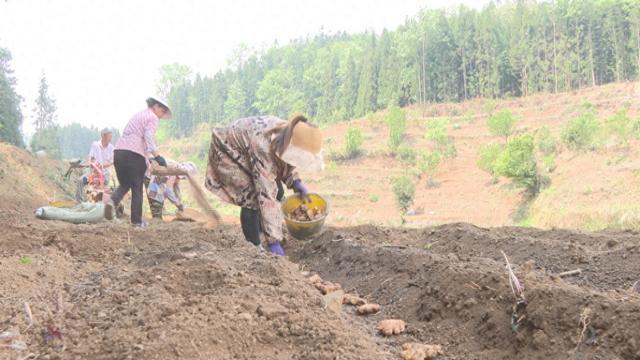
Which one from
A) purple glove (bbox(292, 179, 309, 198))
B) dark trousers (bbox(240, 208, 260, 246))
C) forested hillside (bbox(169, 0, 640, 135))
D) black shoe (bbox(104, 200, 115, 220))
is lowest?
dark trousers (bbox(240, 208, 260, 246))

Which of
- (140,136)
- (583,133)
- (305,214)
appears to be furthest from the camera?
(583,133)

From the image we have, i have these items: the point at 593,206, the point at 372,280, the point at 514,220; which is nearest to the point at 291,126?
the point at 372,280

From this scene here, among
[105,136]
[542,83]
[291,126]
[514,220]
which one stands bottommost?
[514,220]

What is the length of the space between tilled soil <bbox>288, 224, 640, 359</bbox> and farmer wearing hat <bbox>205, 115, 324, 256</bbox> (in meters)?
0.90

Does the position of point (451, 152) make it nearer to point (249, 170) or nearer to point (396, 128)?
point (396, 128)

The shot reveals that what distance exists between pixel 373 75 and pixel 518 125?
21372 millimetres

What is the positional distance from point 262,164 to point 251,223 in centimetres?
60

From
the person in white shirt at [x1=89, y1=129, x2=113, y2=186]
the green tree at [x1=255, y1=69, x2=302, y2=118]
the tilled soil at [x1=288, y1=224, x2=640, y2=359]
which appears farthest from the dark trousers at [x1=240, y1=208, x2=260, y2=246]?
the green tree at [x1=255, y1=69, x2=302, y2=118]

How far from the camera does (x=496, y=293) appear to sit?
3264mm

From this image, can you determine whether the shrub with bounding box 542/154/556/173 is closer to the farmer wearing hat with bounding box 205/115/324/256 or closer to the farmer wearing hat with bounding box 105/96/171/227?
the farmer wearing hat with bounding box 105/96/171/227

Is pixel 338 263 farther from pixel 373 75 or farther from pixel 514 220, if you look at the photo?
pixel 373 75

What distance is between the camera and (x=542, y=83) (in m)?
48.0

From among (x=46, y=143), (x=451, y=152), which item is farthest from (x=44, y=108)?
(x=451, y=152)

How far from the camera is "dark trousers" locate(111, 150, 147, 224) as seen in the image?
6672 millimetres
